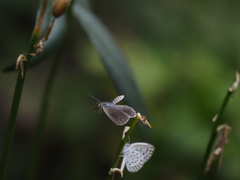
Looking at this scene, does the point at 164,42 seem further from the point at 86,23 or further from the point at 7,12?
the point at 86,23

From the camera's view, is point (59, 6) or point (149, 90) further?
point (149, 90)

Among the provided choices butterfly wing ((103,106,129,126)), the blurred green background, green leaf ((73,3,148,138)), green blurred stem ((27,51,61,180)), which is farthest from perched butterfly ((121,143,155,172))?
the blurred green background

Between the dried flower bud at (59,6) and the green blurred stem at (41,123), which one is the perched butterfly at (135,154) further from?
the green blurred stem at (41,123)

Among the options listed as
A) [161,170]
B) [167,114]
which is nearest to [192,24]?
[167,114]

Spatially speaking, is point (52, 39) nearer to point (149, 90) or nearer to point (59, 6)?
point (59, 6)

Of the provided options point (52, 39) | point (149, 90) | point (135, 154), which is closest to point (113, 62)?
point (52, 39)

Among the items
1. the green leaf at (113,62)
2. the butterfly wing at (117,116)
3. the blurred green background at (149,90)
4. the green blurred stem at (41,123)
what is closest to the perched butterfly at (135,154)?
the butterfly wing at (117,116)
